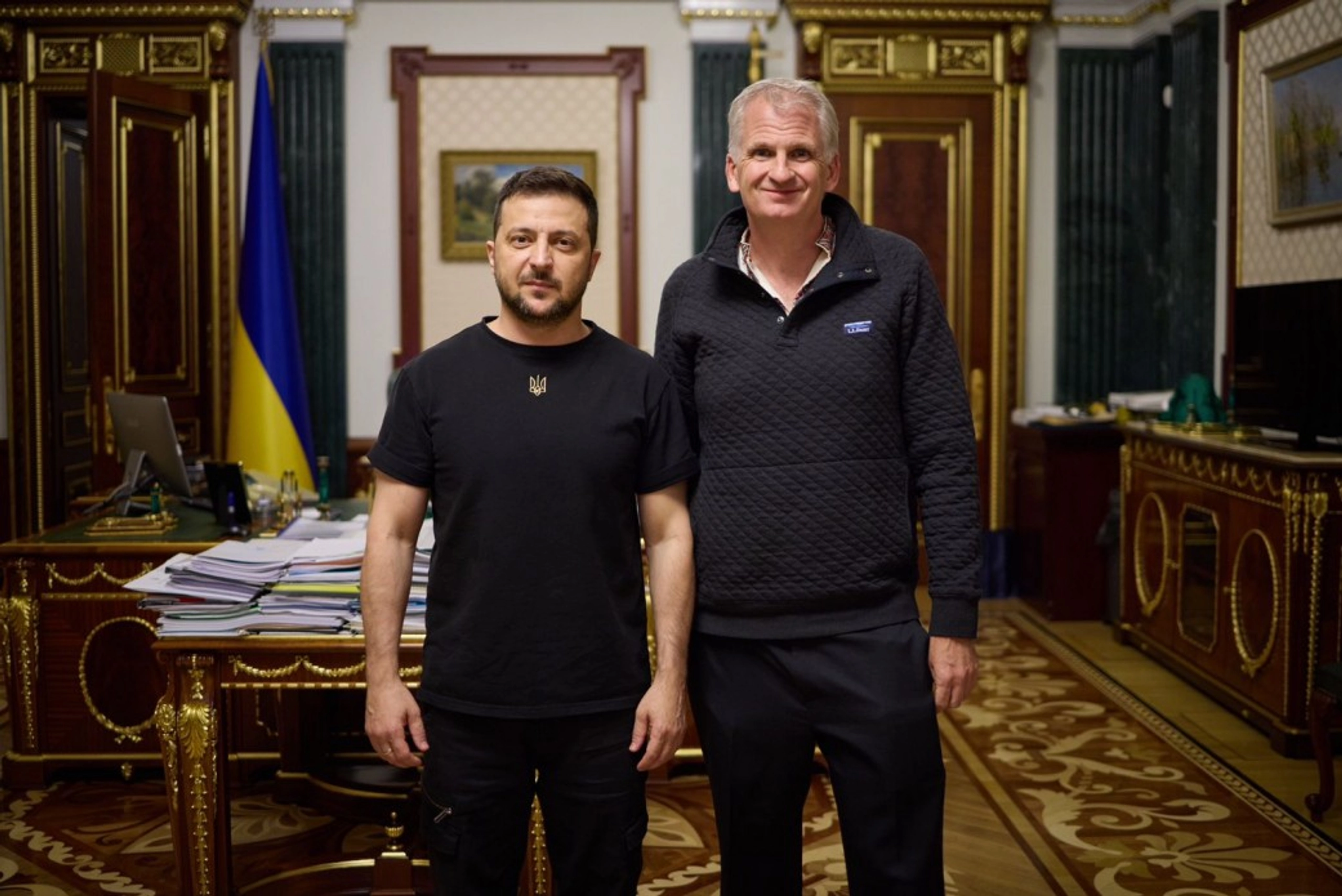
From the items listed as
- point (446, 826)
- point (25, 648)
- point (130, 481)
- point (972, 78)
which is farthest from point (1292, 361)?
point (25, 648)

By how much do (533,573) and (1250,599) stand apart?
3.06 metres

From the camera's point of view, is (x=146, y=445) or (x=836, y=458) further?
(x=146, y=445)

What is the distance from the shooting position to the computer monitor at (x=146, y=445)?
12.6ft

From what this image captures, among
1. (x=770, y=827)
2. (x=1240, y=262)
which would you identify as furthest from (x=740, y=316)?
(x=1240, y=262)

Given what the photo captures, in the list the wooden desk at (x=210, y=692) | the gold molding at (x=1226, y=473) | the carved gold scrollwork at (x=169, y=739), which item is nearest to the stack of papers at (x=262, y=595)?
the wooden desk at (x=210, y=692)

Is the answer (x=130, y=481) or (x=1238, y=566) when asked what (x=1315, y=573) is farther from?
(x=130, y=481)

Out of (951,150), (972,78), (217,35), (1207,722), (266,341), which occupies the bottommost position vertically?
(1207,722)

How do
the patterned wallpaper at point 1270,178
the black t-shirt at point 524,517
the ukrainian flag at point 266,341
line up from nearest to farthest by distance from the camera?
the black t-shirt at point 524,517
the patterned wallpaper at point 1270,178
the ukrainian flag at point 266,341

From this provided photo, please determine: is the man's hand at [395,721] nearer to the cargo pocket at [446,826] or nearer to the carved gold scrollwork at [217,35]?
the cargo pocket at [446,826]

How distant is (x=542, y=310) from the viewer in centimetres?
185

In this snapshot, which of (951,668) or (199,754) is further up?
(951,668)

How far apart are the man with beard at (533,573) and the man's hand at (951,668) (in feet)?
1.19

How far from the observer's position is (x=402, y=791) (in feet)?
11.1

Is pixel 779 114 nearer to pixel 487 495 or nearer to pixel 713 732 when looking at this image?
pixel 487 495
